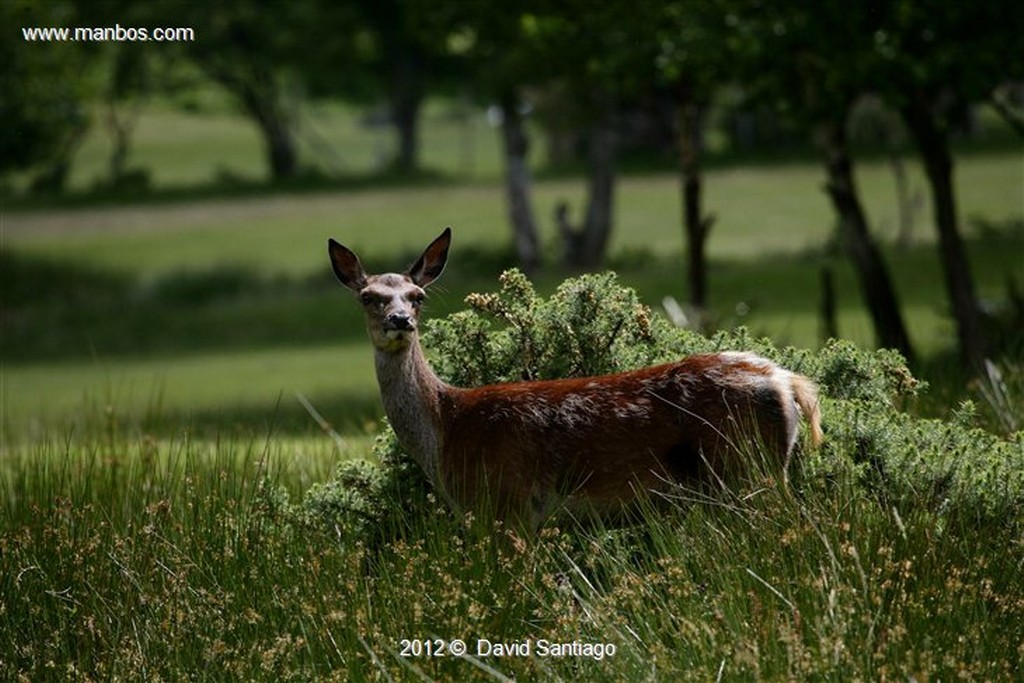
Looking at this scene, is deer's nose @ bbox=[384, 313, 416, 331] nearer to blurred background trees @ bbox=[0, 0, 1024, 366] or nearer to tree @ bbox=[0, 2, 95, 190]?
blurred background trees @ bbox=[0, 0, 1024, 366]

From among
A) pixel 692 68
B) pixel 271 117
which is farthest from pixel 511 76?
pixel 271 117

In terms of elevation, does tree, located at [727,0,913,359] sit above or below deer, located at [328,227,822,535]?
→ above

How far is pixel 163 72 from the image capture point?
52.8 meters

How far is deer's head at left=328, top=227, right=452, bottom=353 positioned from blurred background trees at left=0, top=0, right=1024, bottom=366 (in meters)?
3.52

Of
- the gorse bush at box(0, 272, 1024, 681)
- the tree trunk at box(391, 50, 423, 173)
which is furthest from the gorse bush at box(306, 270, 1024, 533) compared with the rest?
the tree trunk at box(391, 50, 423, 173)

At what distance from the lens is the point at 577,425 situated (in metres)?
8.86

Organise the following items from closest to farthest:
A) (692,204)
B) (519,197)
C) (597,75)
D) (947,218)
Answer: (947,218) < (692,204) < (597,75) < (519,197)

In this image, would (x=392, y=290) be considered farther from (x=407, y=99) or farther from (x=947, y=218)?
(x=407, y=99)

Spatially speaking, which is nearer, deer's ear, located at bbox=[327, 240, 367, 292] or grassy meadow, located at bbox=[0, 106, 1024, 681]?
grassy meadow, located at bbox=[0, 106, 1024, 681]

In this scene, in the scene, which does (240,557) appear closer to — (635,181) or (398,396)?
(398,396)

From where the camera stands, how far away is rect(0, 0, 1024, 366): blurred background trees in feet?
59.6

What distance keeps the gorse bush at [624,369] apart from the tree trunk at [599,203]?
23.5 meters

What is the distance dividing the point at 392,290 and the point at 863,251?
12.2 meters

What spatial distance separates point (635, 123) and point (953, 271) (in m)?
37.0
